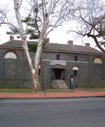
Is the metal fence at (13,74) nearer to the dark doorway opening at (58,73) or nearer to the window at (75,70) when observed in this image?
the dark doorway opening at (58,73)

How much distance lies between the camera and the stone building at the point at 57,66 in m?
29.6

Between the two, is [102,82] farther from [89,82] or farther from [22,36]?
[22,36]

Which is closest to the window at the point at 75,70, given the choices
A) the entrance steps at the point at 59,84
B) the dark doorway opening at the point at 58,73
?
the dark doorway opening at the point at 58,73

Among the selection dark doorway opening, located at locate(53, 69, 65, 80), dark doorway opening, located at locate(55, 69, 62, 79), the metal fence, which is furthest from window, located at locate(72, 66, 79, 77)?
the metal fence

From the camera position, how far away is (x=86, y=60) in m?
34.1

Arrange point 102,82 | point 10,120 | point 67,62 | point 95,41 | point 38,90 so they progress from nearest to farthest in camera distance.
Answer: point 10,120 < point 38,90 < point 95,41 < point 67,62 < point 102,82

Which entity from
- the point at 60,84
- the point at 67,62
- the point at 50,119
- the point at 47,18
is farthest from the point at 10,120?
the point at 67,62

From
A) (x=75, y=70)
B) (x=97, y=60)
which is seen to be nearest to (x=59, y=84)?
(x=75, y=70)

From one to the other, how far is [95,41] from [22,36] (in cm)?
1061

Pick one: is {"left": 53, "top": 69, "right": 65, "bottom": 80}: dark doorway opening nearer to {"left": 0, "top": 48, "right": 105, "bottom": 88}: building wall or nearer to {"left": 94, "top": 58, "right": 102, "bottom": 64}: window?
{"left": 0, "top": 48, "right": 105, "bottom": 88}: building wall

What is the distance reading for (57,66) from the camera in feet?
101

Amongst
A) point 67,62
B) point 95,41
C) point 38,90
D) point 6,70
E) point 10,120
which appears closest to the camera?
point 10,120

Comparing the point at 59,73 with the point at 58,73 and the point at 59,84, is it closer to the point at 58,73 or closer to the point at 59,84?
the point at 58,73

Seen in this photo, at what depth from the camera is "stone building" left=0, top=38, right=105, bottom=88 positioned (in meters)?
29.6
